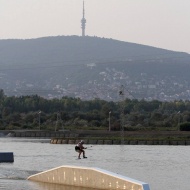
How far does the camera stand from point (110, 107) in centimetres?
16050

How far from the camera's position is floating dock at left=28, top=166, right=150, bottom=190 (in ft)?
79.1

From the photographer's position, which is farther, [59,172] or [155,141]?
[155,141]

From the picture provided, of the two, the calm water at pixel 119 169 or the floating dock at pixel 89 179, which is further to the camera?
the calm water at pixel 119 169

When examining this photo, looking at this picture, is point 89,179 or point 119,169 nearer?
point 89,179

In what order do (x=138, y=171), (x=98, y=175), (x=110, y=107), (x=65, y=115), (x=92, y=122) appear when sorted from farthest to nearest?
(x=110, y=107) < (x=65, y=115) < (x=92, y=122) < (x=138, y=171) < (x=98, y=175)

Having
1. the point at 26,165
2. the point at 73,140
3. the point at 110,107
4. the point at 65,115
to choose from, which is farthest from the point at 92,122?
the point at 26,165

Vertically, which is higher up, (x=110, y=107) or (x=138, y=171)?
(x=110, y=107)

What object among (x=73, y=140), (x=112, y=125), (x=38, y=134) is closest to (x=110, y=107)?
(x=112, y=125)

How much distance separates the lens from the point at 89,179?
2642 cm

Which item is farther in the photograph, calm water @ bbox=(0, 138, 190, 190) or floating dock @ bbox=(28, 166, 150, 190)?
calm water @ bbox=(0, 138, 190, 190)

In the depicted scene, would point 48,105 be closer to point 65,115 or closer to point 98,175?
point 65,115

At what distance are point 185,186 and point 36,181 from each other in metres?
5.67

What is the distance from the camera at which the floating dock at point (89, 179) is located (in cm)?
2411

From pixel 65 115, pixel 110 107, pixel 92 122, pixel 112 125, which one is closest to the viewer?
pixel 112 125
